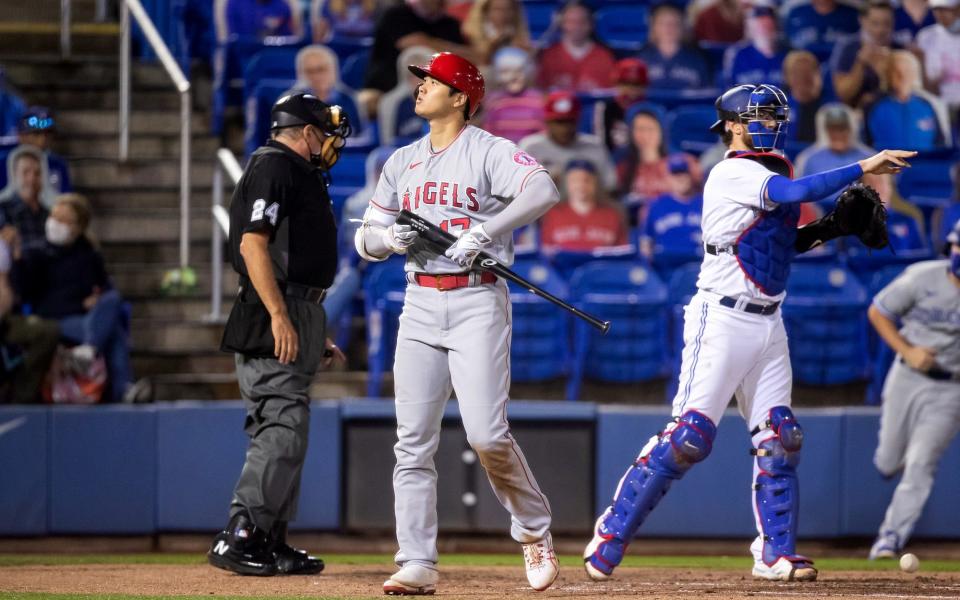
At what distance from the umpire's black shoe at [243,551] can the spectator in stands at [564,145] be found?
14.7 ft

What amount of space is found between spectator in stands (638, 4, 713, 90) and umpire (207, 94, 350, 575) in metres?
5.39

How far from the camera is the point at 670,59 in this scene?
10695 millimetres

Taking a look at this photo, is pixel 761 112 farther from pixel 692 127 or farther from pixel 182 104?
pixel 182 104

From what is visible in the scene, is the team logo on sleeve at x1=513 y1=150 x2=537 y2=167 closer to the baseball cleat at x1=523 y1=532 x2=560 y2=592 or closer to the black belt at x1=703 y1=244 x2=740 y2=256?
the black belt at x1=703 y1=244 x2=740 y2=256

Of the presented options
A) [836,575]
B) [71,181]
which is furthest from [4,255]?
[836,575]

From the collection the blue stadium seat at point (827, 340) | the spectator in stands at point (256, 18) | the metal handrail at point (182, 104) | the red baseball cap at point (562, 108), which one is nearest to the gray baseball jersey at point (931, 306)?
the blue stadium seat at point (827, 340)

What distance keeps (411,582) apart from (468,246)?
1203 millimetres

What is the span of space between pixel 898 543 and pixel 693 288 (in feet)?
7.21

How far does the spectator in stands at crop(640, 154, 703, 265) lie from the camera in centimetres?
914

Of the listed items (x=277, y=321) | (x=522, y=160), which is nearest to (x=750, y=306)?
(x=522, y=160)

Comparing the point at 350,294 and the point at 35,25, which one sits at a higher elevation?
the point at 35,25

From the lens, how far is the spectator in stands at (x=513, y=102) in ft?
32.6

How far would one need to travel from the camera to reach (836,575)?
5.88 metres

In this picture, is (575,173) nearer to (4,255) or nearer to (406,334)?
(4,255)
